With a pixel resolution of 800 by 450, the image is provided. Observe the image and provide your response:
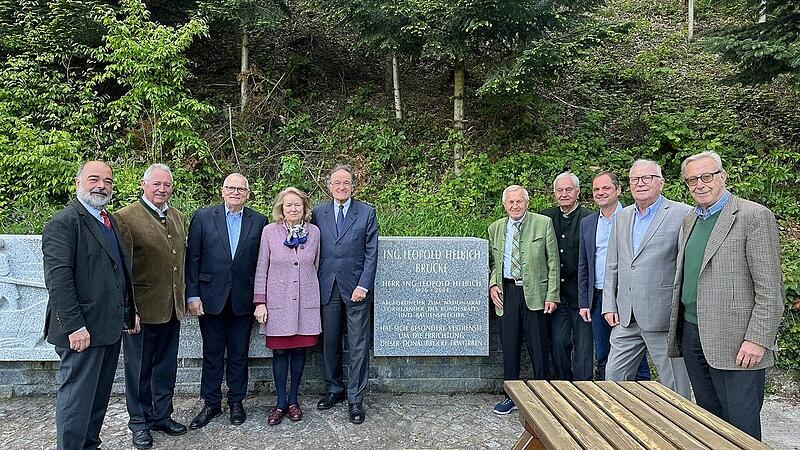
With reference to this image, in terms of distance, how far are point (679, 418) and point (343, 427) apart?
2.41 metres

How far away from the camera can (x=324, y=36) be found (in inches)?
435

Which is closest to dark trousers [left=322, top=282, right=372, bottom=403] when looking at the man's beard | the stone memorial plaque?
the stone memorial plaque

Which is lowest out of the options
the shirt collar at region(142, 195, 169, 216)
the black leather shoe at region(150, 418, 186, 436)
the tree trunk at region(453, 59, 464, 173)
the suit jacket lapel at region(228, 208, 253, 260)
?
the black leather shoe at region(150, 418, 186, 436)

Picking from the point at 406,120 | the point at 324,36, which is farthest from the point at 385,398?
the point at 324,36

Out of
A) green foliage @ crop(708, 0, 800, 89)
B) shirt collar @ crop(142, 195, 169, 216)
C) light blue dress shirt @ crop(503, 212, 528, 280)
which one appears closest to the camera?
shirt collar @ crop(142, 195, 169, 216)

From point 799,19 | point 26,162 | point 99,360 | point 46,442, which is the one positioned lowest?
point 46,442

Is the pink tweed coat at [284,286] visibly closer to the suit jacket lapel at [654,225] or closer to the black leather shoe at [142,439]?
the black leather shoe at [142,439]

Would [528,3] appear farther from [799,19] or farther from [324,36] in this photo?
[324,36]

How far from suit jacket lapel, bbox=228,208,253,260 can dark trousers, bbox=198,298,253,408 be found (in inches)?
14.7

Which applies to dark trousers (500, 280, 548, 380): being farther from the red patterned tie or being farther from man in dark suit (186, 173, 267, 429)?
→ the red patterned tie

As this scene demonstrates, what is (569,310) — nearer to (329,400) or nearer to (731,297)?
(731,297)

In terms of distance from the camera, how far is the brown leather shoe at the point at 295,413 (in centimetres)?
394

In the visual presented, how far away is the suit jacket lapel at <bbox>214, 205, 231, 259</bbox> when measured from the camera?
3.88 meters

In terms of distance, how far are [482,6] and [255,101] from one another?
14.1 feet
